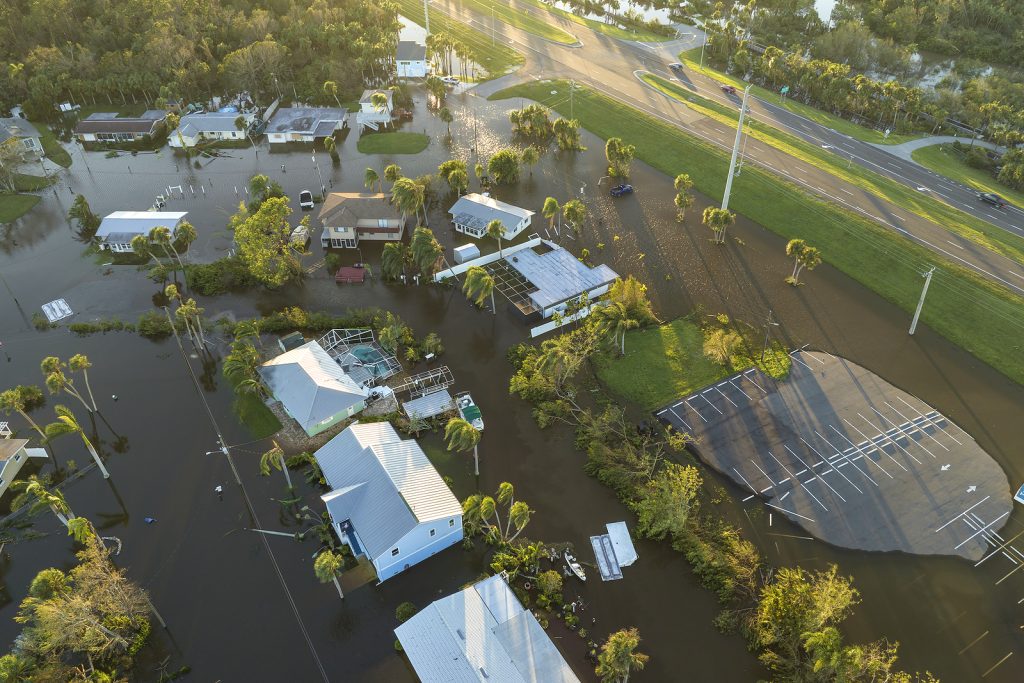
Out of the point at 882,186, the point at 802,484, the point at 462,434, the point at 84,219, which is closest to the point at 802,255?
the point at 802,484

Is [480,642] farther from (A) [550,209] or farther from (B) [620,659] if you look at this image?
(A) [550,209]

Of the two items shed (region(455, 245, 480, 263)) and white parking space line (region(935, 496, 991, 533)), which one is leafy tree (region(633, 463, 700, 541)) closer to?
white parking space line (region(935, 496, 991, 533))

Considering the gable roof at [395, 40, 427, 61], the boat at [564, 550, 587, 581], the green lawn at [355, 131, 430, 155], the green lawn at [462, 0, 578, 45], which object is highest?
the green lawn at [462, 0, 578, 45]

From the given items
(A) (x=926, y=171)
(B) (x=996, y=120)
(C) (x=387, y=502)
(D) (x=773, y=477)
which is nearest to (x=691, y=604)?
(D) (x=773, y=477)

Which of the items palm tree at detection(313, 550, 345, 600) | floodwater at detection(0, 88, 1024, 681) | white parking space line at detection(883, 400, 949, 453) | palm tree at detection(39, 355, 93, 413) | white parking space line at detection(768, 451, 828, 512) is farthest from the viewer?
white parking space line at detection(883, 400, 949, 453)

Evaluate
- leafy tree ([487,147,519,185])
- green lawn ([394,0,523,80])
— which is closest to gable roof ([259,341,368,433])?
leafy tree ([487,147,519,185])

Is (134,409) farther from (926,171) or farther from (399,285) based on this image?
(926,171)

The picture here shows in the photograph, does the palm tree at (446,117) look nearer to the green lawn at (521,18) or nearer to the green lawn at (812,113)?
the green lawn at (521,18)

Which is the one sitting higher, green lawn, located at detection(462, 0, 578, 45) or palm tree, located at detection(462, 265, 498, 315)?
green lawn, located at detection(462, 0, 578, 45)
